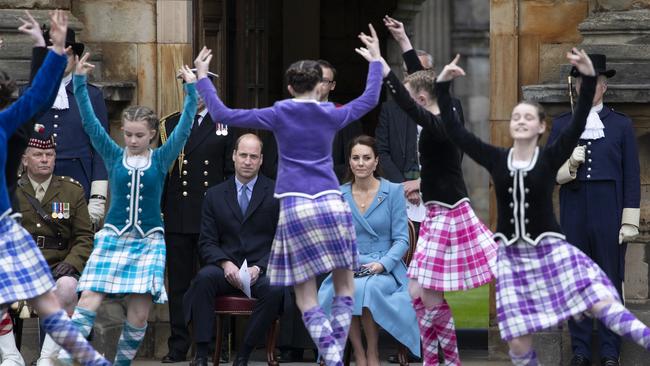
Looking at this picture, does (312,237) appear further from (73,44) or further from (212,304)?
(73,44)

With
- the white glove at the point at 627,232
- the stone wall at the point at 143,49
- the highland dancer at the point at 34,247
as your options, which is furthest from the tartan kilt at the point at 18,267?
the white glove at the point at 627,232

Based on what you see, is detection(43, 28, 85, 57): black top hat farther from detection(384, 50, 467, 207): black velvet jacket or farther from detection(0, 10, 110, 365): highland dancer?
detection(384, 50, 467, 207): black velvet jacket

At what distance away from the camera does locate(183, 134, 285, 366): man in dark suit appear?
36.7ft

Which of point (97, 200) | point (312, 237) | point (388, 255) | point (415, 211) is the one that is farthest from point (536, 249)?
point (97, 200)

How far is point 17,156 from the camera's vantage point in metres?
9.38

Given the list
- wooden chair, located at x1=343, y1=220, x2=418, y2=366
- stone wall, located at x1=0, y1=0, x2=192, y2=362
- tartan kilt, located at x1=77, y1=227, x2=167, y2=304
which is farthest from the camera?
stone wall, located at x1=0, y1=0, x2=192, y2=362

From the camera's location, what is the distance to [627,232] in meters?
11.3

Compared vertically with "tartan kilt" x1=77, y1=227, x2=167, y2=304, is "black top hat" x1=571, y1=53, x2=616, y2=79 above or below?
above

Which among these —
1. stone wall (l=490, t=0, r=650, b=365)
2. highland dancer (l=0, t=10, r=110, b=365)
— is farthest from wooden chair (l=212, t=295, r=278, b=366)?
highland dancer (l=0, t=10, r=110, b=365)

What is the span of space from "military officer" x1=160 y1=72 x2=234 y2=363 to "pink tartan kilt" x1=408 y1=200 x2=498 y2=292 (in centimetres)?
236

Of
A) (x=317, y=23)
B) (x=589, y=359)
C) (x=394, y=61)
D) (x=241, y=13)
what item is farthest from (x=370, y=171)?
(x=394, y=61)

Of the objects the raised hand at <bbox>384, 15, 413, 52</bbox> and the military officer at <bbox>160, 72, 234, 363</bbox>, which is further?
the military officer at <bbox>160, 72, 234, 363</bbox>

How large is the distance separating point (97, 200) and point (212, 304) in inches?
40.2

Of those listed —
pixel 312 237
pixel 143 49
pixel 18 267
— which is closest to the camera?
pixel 18 267
